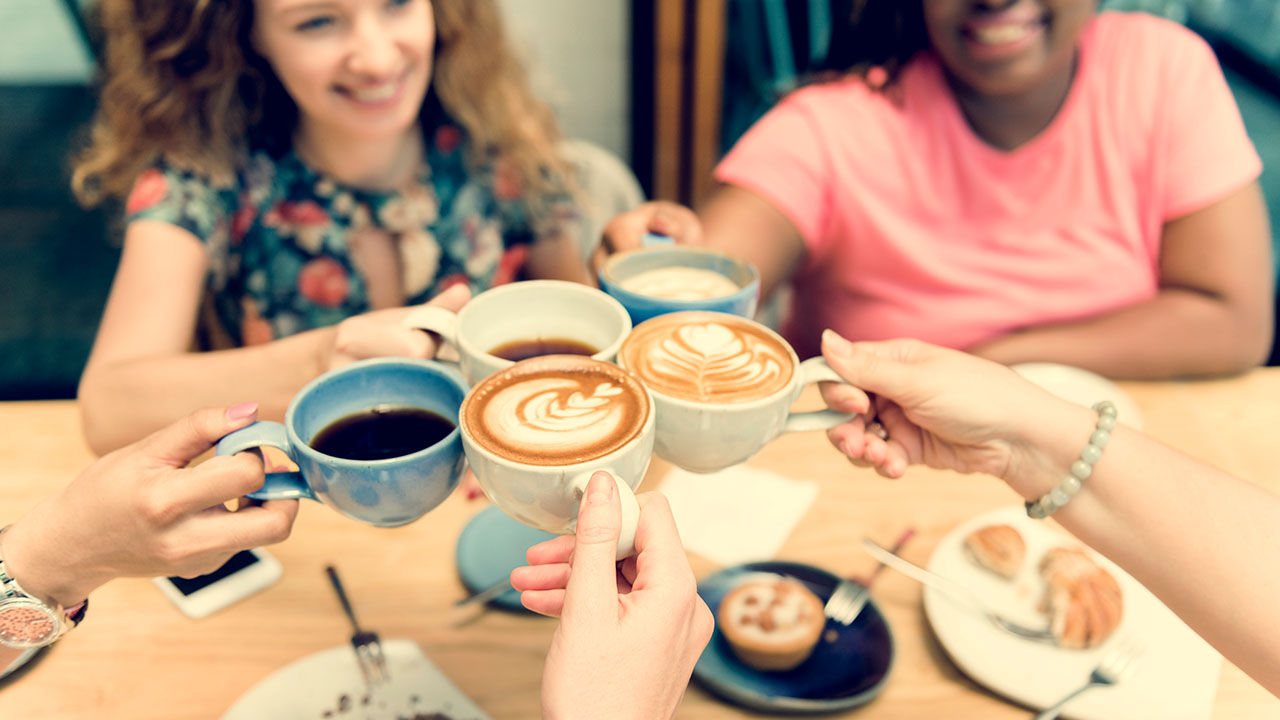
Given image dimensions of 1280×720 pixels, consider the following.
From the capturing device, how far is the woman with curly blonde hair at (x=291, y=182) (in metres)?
1.33

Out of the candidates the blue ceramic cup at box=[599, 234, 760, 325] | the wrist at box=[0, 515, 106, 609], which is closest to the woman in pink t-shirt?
the blue ceramic cup at box=[599, 234, 760, 325]

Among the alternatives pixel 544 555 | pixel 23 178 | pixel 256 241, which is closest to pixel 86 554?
pixel 544 555

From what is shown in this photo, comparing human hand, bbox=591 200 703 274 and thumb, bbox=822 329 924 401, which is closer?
thumb, bbox=822 329 924 401

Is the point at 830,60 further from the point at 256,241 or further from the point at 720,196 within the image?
the point at 256,241

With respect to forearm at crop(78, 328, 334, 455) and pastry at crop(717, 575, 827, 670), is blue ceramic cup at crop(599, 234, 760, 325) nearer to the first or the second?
pastry at crop(717, 575, 827, 670)

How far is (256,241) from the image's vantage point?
167 cm

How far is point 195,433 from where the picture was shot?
A: 79cm

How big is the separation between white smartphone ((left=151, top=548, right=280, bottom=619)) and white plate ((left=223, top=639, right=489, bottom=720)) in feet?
0.48

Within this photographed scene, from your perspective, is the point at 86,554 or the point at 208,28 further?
the point at 208,28

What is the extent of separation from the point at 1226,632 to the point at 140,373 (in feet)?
5.08

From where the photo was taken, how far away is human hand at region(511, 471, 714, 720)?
2.10 feet

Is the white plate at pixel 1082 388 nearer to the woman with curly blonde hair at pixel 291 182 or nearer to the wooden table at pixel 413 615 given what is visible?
the wooden table at pixel 413 615

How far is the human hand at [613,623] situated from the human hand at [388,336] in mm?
406

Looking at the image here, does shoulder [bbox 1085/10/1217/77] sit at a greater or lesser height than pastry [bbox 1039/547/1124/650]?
greater
